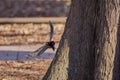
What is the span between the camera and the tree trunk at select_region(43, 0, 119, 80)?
6.72 metres

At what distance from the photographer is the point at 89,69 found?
7.05m

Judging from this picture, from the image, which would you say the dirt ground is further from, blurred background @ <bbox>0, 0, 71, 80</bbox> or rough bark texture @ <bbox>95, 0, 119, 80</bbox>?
rough bark texture @ <bbox>95, 0, 119, 80</bbox>

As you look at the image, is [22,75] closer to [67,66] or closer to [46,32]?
[67,66]

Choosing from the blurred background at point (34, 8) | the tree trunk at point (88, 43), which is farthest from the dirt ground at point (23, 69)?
the blurred background at point (34, 8)

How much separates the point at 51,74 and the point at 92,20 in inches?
41.1

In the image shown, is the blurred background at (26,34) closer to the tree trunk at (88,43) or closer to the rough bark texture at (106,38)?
the tree trunk at (88,43)

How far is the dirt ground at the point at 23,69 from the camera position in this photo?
8.68 metres

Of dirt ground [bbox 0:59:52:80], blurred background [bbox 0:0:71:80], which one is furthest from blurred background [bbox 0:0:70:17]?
dirt ground [bbox 0:59:52:80]

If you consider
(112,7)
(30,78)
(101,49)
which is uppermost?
(112,7)

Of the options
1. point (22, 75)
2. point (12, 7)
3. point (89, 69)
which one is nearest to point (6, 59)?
point (22, 75)

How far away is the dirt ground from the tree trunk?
4.45 feet

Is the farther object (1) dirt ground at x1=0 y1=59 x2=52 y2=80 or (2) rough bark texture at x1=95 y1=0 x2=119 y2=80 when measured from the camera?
(1) dirt ground at x1=0 y1=59 x2=52 y2=80

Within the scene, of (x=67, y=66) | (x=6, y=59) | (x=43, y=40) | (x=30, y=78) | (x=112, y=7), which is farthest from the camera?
(x=43, y=40)

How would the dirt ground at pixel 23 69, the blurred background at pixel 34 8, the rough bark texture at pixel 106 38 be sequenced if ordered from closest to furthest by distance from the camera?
the rough bark texture at pixel 106 38
the dirt ground at pixel 23 69
the blurred background at pixel 34 8
